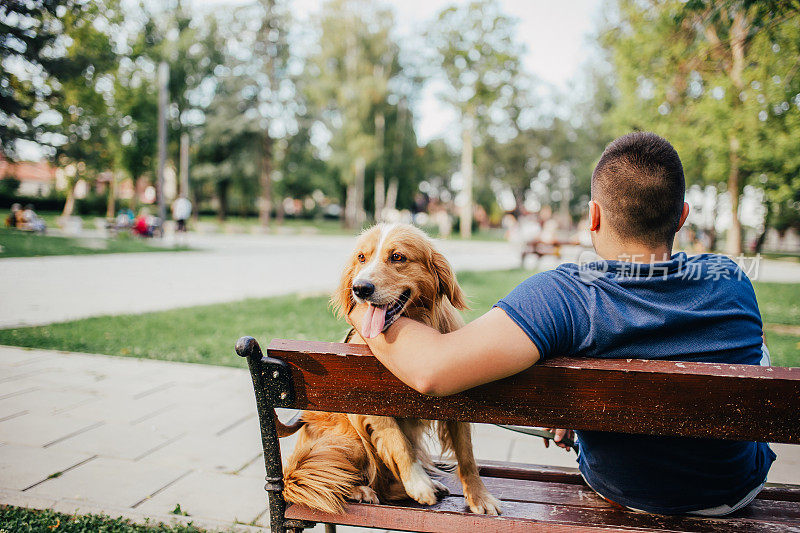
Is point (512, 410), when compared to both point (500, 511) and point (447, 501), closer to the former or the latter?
point (500, 511)

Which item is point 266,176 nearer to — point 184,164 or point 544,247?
point 184,164

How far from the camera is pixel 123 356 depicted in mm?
6293

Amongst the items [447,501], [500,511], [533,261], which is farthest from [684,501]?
[533,261]

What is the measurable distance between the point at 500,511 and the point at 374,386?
2.76 ft

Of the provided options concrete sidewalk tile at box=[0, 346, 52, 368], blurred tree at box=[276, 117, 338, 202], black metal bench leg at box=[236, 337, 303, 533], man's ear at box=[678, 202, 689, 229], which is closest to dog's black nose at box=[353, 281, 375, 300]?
black metal bench leg at box=[236, 337, 303, 533]

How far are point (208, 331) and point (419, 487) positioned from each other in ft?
19.7

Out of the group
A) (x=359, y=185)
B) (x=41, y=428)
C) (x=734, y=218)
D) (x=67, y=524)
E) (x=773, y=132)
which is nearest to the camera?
(x=67, y=524)

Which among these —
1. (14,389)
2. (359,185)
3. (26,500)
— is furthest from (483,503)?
(359,185)

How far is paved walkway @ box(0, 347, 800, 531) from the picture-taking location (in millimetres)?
3250

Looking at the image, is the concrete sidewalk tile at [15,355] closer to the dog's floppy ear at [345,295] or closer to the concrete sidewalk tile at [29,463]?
the concrete sidewalk tile at [29,463]

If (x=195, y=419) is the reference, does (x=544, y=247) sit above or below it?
above

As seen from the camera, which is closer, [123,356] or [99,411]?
[99,411]

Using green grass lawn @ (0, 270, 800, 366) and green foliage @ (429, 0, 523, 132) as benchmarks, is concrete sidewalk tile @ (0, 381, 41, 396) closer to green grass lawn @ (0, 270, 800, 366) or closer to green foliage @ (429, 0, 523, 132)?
green grass lawn @ (0, 270, 800, 366)

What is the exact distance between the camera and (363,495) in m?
2.08
